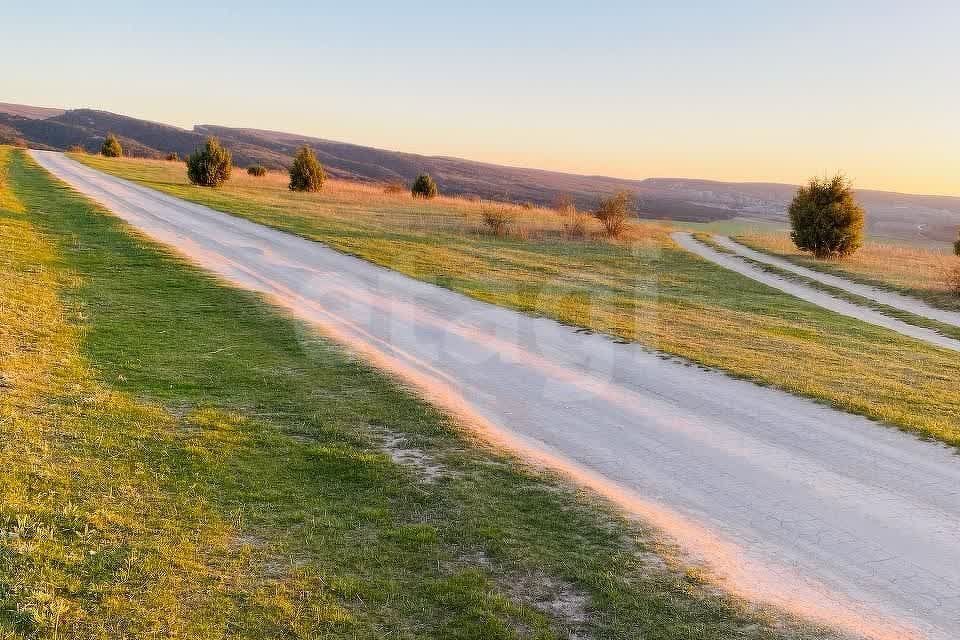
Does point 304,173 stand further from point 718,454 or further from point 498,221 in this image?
point 718,454

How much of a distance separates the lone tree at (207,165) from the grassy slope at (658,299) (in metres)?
3.90

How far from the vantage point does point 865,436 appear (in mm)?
8031

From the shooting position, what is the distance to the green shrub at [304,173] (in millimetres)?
44469

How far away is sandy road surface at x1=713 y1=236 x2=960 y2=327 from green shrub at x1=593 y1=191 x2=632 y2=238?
632 cm

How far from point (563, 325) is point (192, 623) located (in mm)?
10357

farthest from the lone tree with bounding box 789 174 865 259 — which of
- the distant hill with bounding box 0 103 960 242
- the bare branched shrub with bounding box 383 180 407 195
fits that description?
the distant hill with bounding box 0 103 960 242

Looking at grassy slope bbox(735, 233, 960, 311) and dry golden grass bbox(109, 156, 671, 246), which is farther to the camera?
dry golden grass bbox(109, 156, 671, 246)

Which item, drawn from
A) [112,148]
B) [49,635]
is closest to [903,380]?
[49,635]

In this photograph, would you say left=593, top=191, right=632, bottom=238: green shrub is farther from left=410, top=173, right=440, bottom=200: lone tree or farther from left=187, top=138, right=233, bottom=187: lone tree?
left=187, top=138, right=233, bottom=187: lone tree

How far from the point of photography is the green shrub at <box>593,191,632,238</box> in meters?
33.9

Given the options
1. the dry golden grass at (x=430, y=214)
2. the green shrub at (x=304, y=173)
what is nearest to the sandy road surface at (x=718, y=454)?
the dry golden grass at (x=430, y=214)

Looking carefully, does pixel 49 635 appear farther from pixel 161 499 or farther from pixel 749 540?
pixel 749 540

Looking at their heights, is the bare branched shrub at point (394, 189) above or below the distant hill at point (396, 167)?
below

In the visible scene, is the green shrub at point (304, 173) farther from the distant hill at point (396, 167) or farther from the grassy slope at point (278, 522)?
the distant hill at point (396, 167)
